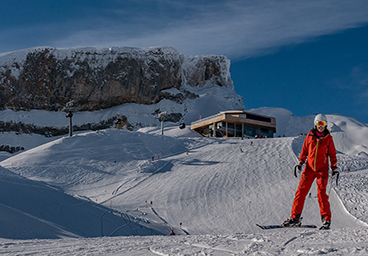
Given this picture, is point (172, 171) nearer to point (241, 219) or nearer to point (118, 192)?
point (118, 192)

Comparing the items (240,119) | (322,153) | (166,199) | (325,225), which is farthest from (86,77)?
(325,225)

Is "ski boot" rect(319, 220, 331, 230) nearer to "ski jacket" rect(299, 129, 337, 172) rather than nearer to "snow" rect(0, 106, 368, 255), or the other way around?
"snow" rect(0, 106, 368, 255)

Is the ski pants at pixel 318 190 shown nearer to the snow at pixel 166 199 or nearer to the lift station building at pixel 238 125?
the snow at pixel 166 199

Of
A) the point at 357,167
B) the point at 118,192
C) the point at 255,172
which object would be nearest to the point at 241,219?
the point at 255,172

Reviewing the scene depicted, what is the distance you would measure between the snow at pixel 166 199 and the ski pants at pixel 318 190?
0.61 m

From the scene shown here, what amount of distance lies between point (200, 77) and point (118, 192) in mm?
70293

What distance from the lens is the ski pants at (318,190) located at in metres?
8.13

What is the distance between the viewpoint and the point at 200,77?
90688mm

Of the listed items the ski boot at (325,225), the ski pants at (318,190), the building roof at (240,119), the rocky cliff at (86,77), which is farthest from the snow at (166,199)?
the rocky cliff at (86,77)

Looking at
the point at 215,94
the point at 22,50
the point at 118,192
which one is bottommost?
the point at 118,192

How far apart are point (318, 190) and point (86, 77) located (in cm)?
7060

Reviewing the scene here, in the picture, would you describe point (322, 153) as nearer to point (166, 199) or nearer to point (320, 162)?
point (320, 162)

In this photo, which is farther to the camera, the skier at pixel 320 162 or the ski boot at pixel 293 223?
the ski boot at pixel 293 223

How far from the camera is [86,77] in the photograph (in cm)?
7350
